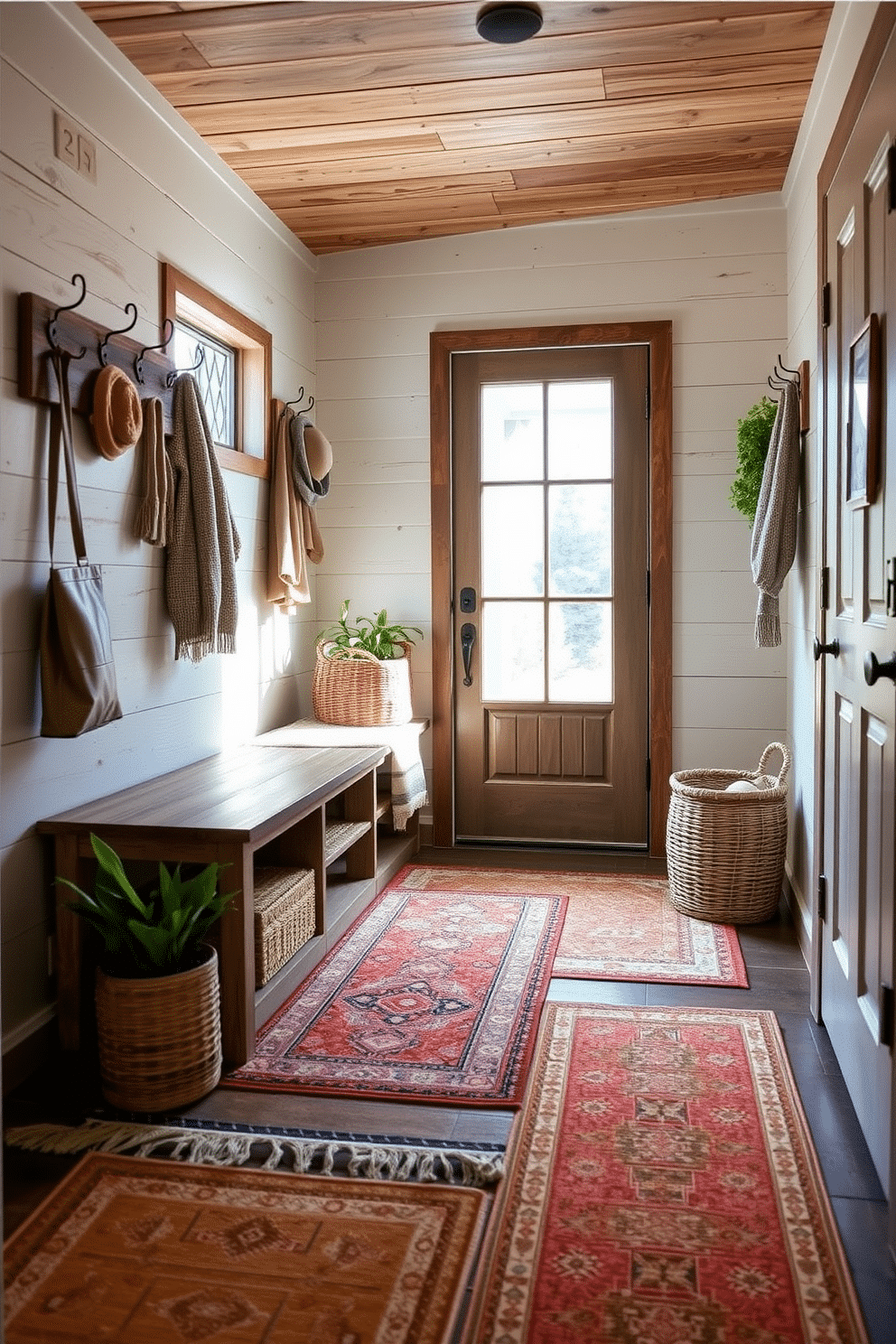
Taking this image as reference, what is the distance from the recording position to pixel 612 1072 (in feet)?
7.79

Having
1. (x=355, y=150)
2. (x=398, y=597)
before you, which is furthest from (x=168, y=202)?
(x=398, y=597)

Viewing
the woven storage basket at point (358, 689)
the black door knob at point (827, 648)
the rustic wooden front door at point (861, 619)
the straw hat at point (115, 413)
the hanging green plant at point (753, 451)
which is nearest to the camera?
the rustic wooden front door at point (861, 619)

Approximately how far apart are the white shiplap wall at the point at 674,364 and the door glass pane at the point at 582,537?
0.91 ft

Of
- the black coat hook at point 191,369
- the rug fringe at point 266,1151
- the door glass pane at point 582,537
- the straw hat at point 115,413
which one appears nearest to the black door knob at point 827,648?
the rug fringe at point 266,1151

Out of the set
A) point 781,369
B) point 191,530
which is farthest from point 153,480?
point 781,369

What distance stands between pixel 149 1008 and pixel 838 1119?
141 cm

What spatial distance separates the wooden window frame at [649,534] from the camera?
13.6 feet

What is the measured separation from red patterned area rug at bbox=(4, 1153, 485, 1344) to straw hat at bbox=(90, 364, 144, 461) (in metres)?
1.61

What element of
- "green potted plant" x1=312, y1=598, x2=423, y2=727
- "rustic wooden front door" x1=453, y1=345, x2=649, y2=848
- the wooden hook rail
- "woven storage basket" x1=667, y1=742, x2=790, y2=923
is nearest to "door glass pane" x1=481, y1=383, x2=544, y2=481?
"rustic wooden front door" x1=453, y1=345, x2=649, y2=848

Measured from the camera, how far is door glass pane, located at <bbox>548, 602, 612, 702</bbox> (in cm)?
427

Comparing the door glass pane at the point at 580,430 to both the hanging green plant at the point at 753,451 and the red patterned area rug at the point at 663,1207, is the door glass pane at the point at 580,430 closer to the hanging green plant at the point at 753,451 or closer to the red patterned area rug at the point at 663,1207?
the hanging green plant at the point at 753,451

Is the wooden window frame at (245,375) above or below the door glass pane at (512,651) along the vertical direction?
above

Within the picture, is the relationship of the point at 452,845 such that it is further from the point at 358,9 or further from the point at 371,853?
the point at 358,9

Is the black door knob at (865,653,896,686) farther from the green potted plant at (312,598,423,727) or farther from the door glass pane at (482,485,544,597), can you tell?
the door glass pane at (482,485,544,597)
